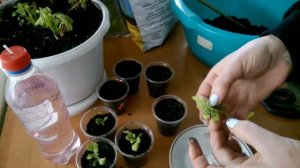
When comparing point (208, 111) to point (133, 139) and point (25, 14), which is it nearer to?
point (133, 139)

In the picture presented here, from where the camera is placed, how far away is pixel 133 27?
0.77m

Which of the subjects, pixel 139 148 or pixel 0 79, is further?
pixel 0 79

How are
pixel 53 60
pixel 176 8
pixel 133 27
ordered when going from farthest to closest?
pixel 133 27
pixel 176 8
pixel 53 60

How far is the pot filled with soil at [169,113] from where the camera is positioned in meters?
0.61

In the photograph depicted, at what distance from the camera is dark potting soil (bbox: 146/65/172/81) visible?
71cm

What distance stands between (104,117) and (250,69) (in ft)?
1.08

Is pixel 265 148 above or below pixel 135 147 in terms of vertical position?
above

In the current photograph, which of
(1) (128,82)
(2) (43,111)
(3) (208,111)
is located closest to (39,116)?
(2) (43,111)

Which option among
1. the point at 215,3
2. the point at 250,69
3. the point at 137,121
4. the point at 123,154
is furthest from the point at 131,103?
A: the point at 215,3

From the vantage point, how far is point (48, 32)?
0.63 meters

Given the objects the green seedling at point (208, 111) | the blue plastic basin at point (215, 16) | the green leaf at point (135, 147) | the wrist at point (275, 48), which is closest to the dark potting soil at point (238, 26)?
the blue plastic basin at point (215, 16)

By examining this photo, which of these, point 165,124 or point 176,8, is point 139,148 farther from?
point 176,8

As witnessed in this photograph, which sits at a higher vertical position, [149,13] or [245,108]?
[149,13]

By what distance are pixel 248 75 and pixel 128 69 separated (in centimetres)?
30
